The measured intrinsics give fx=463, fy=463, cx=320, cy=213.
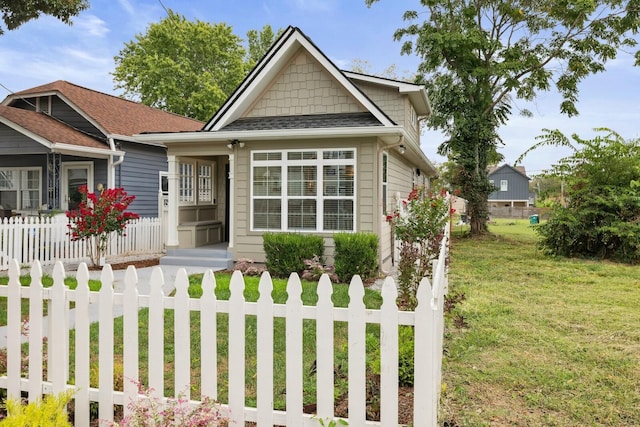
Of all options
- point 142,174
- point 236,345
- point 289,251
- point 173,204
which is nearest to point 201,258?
point 173,204

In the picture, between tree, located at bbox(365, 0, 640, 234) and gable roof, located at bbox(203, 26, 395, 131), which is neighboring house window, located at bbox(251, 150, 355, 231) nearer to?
gable roof, located at bbox(203, 26, 395, 131)

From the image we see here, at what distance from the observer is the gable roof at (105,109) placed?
14.4 metres

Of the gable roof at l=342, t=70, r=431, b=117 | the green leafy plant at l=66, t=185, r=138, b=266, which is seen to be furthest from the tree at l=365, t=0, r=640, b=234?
the green leafy plant at l=66, t=185, r=138, b=266

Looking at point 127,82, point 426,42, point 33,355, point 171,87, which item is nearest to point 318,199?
point 33,355

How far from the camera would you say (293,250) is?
9.29 meters

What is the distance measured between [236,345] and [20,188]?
596 inches

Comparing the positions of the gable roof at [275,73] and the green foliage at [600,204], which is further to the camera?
the green foliage at [600,204]

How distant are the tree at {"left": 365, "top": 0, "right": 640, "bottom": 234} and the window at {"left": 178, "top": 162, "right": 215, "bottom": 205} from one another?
397 inches

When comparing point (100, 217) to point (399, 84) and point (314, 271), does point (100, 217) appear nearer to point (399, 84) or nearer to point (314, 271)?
point (314, 271)

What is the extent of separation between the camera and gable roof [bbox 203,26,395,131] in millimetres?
10188

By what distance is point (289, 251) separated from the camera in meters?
9.30

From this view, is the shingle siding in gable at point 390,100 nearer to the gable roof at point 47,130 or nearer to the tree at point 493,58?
the tree at point 493,58

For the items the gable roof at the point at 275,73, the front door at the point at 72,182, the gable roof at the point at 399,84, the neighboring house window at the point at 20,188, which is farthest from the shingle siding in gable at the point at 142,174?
the gable roof at the point at 399,84

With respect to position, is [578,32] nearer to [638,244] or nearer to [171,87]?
[638,244]
